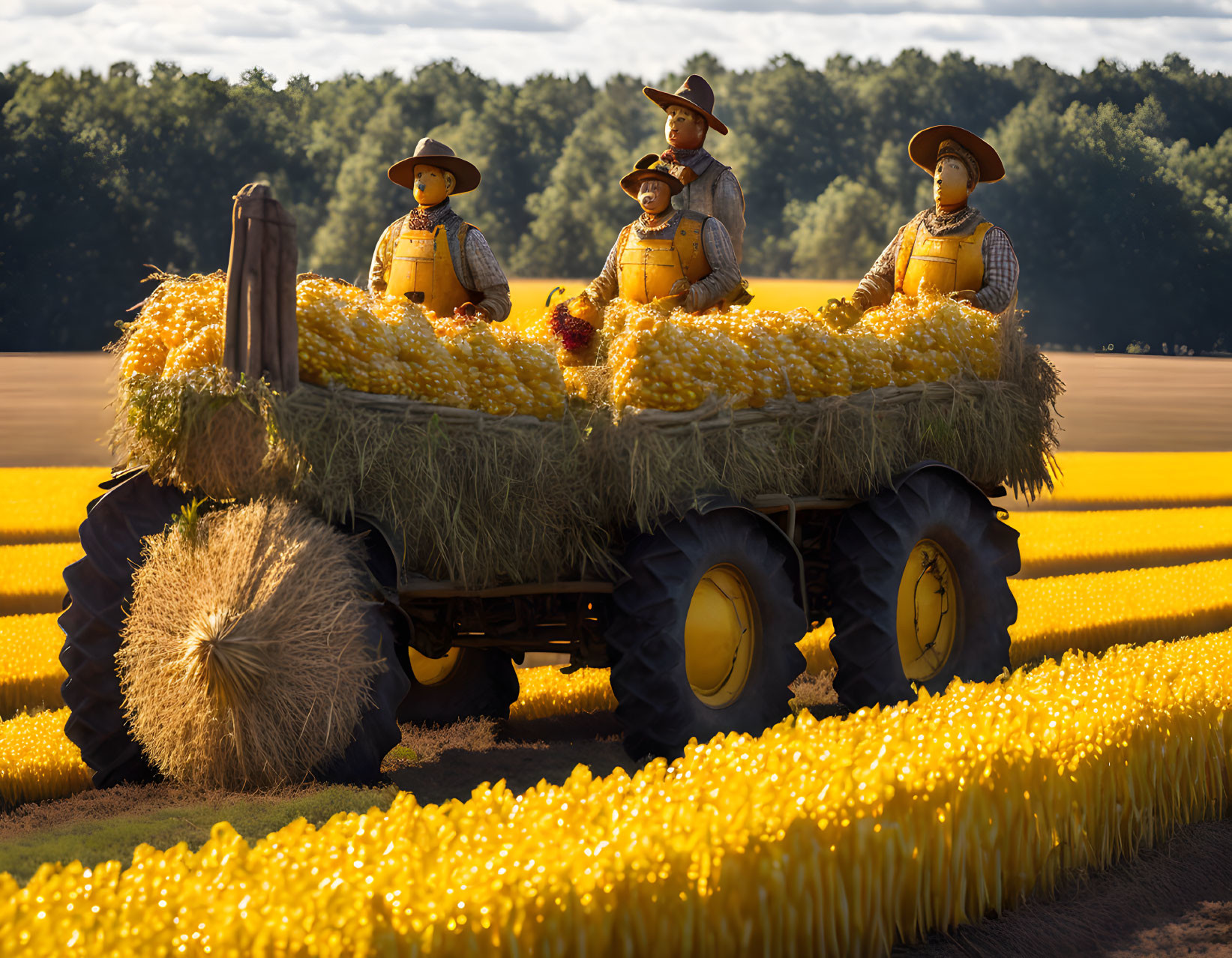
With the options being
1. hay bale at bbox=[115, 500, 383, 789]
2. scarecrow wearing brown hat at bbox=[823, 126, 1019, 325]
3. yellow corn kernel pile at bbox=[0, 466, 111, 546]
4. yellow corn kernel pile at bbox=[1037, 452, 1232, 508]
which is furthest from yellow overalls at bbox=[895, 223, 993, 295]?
yellow corn kernel pile at bbox=[1037, 452, 1232, 508]

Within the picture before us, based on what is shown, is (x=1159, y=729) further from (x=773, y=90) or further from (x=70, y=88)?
(x=773, y=90)

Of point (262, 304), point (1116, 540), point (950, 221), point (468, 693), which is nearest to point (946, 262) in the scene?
point (950, 221)

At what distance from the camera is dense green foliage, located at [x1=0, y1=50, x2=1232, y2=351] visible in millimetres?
42656

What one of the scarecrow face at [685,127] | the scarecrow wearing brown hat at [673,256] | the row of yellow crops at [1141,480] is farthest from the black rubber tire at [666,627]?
the row of yellow crops at [1141,480]

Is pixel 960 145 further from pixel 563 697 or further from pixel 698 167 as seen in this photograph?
pixel 563 697

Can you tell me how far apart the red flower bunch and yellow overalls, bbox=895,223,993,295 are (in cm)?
242

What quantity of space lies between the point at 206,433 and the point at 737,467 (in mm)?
2310

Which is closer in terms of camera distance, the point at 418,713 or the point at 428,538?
the point at 428,538

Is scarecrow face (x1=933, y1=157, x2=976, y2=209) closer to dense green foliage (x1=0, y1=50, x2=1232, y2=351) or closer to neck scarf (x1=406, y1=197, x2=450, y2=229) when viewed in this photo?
neck scarf (x1=406, y1=197, x2=450, y2=229)

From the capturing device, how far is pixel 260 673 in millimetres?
4504

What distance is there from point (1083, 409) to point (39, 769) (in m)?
31.0

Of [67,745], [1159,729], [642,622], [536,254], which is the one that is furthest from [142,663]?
[536,254]

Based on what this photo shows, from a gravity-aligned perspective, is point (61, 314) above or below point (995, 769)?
above

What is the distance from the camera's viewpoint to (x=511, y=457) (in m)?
5.32
